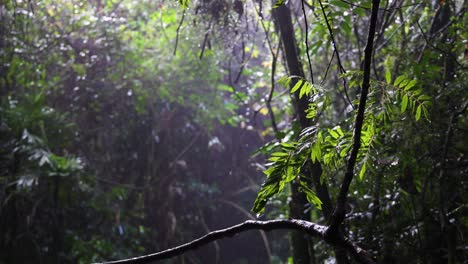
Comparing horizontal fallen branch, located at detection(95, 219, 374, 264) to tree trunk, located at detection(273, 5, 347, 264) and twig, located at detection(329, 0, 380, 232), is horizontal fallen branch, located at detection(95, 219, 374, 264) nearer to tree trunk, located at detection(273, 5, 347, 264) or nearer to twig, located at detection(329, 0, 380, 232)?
twig, located at detection(329, 0, 380, 232)

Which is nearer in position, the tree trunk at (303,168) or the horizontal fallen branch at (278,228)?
the horizontal fallen branch at (278,228)

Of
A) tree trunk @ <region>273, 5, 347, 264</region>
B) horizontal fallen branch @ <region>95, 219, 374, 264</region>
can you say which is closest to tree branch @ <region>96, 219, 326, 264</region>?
horizontal fallen branch @ <region>95, 219, 374, 264</region>

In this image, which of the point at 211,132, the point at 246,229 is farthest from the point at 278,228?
the point at 211,132

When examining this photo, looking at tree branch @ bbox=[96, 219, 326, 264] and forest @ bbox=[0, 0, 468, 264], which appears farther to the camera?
forest @ bbox=[0, 0, 468, 264]

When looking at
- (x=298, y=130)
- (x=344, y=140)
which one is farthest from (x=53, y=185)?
(x=344, y=140)

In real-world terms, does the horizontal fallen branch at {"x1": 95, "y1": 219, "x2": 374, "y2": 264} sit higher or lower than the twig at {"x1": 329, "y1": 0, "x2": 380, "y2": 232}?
lower

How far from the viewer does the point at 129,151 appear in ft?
15.0

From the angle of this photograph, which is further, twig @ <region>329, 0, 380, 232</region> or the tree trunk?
the tree trunk

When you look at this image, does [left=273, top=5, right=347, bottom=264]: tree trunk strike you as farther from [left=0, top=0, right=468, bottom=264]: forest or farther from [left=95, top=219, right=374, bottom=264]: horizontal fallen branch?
[left=95, top=219, right=374, bottom=264]: horizontal fallen branch

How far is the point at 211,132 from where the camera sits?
17.6ft

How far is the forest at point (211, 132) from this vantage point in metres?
1.58

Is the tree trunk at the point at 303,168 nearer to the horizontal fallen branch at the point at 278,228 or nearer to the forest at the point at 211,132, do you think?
the forest at the point at 211,132

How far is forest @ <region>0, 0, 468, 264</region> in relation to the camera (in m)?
1.58

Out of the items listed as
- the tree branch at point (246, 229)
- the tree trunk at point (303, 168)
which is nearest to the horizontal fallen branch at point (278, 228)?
the tree branch at point (246, 229)
